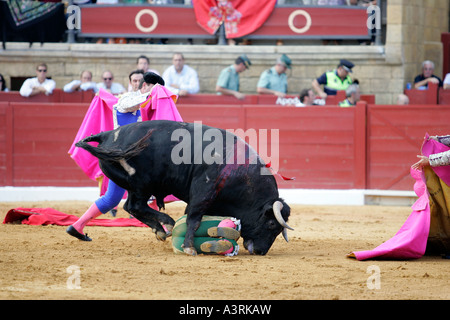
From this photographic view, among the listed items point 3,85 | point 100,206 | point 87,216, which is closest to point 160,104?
point 100,206

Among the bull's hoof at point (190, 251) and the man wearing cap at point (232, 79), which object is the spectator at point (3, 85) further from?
the bull's hoof at point (190, 251)

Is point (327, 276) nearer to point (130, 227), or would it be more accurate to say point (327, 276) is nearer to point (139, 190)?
point (139, 190)

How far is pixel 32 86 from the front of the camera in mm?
10641

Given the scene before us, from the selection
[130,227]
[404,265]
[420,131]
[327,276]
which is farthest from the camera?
A: [420,131]

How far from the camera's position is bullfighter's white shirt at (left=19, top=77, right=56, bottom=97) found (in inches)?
412

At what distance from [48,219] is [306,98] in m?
4.23

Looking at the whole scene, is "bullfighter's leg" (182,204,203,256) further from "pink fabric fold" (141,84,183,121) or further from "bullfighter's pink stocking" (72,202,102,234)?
"pink fabric fold" (141,84,183,121)

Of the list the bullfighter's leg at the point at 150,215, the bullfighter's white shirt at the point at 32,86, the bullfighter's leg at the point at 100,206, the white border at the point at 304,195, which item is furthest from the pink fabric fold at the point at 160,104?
the bullfighter's white shirt at the point at 32,86

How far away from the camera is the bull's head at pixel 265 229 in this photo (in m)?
5.52

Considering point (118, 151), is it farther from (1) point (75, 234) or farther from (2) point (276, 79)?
(2) point (276, 79)

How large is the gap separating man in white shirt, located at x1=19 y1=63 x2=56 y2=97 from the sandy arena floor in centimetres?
381

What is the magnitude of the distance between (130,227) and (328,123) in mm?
3697

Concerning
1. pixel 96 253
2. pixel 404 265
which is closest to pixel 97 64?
pixel 96 253
